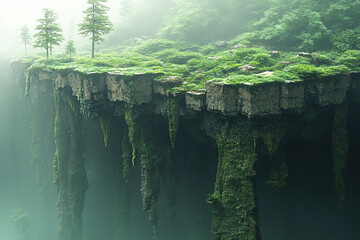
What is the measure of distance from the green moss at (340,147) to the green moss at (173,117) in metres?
7.54

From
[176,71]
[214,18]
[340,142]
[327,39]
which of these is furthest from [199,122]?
[214,18]

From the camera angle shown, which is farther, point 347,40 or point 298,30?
point 298,30

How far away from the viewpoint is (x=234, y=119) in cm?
1148

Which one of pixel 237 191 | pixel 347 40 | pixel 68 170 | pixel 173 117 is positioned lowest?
pixel 68 170

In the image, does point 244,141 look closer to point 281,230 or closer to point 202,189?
point 202,189

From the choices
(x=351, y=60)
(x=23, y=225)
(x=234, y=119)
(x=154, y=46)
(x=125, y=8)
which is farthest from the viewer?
(x=125, y=8)

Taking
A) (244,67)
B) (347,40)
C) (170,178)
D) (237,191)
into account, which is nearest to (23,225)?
(170,178)

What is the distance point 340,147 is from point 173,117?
8.13m

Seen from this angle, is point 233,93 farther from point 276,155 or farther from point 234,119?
point 276,155

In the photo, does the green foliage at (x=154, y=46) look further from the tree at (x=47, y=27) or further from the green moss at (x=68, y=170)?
the green moss at (x=68, y=170)

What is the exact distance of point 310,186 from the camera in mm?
18172

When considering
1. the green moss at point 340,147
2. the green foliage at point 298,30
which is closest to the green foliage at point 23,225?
the green foliage at point 298,30

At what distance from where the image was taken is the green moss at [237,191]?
35.7ft

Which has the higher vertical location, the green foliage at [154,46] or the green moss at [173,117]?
the green foliage at [154,46]
